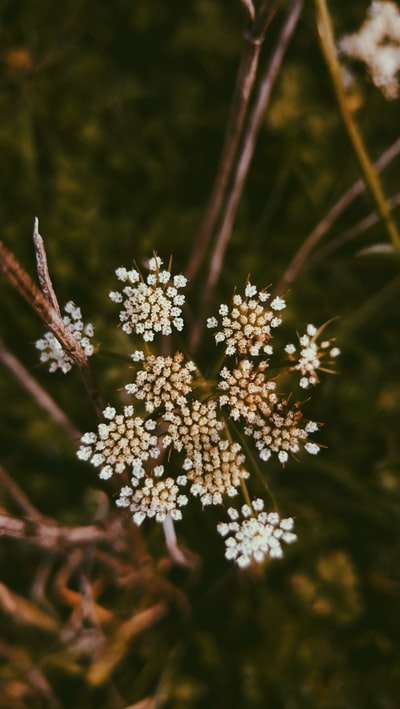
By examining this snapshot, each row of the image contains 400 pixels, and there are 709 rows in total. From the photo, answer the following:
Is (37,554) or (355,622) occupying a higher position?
(37,554)

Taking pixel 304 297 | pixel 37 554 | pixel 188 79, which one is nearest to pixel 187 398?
pixel 304 297

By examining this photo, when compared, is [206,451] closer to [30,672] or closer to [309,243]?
[309,243]

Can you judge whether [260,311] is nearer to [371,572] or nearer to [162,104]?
[371,572]

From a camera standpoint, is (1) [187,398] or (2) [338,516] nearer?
(1) [187,398]

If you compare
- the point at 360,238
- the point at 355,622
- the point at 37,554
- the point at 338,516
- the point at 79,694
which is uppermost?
the point at 360,238

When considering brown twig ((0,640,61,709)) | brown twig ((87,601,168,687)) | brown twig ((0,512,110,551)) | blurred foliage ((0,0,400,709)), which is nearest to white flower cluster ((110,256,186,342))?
brown twig ((0,512,110,551))

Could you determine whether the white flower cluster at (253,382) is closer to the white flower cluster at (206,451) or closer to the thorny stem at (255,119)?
the white flower cluster at (206,451)

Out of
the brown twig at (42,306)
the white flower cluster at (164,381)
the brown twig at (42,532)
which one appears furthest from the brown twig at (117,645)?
the brown twig at (42,306)
